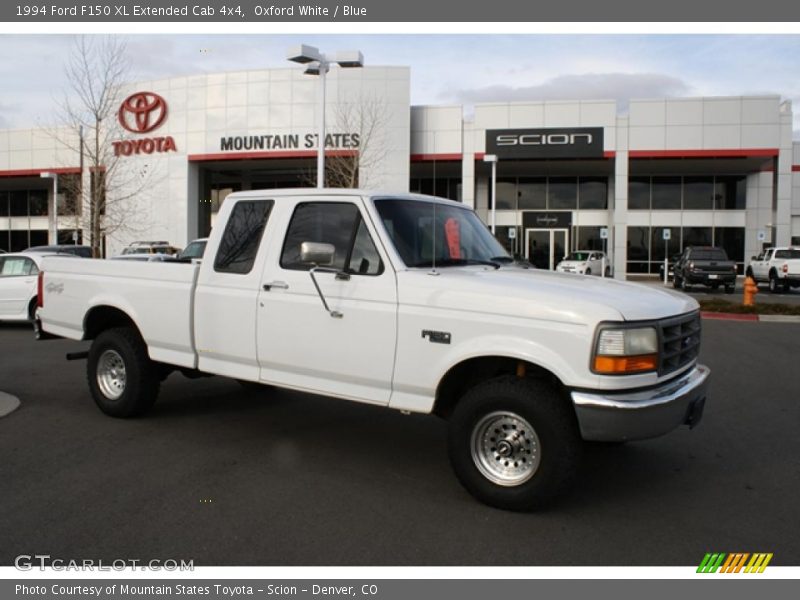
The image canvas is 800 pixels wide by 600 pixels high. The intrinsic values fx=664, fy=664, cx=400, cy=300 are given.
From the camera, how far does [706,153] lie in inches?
1250

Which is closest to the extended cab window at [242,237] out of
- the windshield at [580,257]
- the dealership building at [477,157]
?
the dealership building at [477,157]

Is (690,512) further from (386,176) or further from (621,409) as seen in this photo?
(386,176)

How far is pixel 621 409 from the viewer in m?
3.91

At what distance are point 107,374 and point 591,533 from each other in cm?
486

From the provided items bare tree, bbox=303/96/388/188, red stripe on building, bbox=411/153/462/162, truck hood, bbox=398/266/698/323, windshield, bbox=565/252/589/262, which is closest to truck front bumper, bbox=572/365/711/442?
truck hood, bbox=398/266/698/323

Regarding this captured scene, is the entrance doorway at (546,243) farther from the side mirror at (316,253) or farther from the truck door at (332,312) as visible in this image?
the side mirror at (316,253)

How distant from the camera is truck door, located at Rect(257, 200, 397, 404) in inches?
185

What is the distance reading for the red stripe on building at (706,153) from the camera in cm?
3159

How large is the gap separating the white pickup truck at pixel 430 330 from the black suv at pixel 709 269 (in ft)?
76.7

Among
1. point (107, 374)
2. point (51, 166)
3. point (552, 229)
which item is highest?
point (51, 166)

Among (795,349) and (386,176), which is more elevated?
(386,176)

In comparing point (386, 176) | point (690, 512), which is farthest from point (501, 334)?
point (386, 176)

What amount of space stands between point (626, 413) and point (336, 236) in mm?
2453

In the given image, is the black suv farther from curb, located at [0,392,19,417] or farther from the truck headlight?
curb, located at [0,392,19,417]
